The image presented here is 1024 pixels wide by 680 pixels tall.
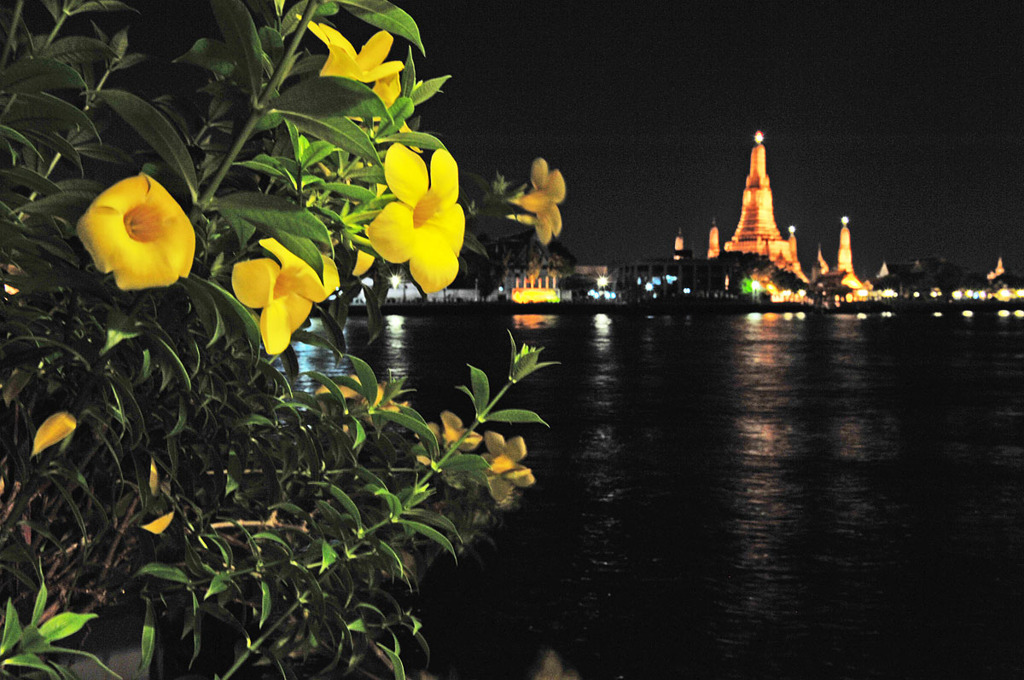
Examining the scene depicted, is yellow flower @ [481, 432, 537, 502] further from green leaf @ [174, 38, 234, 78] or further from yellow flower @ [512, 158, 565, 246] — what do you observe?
green leaf @ [174, 38, 234, 78]

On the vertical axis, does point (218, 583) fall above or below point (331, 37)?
below

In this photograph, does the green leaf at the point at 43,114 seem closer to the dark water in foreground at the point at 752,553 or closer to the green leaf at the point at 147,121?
the green leaf at the point at 147,121

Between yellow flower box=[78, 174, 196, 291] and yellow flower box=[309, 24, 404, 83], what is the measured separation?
37 cm

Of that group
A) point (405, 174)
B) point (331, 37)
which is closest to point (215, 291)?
point (405, 174)

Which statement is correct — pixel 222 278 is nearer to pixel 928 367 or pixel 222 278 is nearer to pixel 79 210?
pixel 79 210

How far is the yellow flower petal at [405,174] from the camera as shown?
105cm

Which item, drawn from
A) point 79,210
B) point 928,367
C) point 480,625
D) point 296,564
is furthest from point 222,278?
point 928,367

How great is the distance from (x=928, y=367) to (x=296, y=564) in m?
46.4

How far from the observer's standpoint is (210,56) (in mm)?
969

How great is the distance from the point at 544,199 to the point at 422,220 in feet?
1.36

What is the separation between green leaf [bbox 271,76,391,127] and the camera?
33.8 inches

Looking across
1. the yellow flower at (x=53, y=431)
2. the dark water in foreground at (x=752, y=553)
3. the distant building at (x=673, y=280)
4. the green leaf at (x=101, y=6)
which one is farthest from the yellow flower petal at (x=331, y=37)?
the distant building at (x=673, y=280)

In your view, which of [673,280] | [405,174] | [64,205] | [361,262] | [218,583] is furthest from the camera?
[673,280]

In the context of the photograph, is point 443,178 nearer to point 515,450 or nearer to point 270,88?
point 270,88
